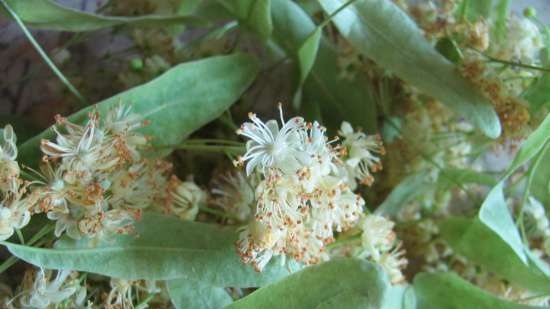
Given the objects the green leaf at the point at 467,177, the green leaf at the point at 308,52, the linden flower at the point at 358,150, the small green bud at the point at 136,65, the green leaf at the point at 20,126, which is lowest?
the green leaf at the point at 467,177

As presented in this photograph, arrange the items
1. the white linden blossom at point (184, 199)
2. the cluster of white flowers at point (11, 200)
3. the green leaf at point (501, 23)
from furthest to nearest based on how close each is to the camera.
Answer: the green leaf at point (501, 23) < the white linden blossom at point (184, 199) < the cluster of white flowers at point (11, 200)

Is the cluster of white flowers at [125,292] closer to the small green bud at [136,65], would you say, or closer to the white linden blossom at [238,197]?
the white linden blossom at [238,197]

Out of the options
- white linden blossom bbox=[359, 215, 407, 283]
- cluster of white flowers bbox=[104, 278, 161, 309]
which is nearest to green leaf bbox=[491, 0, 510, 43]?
white linden blossom bbox=[359, 215, 407, 283]

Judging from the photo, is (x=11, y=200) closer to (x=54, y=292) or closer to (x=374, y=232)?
(x=54, y=292)

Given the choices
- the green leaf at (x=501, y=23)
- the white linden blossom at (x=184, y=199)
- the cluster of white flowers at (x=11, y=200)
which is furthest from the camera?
the green leaf at (x=501, y=23)

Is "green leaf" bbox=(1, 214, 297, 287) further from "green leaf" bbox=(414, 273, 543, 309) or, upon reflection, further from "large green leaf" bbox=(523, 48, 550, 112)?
"large green leaf" bbox=(523, 48, 550, 112)

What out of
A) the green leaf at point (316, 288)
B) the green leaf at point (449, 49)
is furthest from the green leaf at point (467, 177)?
the green leaf at point (316, 288)

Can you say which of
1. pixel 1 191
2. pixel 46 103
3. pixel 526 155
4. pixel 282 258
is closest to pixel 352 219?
pixel 282 258

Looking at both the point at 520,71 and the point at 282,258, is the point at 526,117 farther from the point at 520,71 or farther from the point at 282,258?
the point at 282,258
